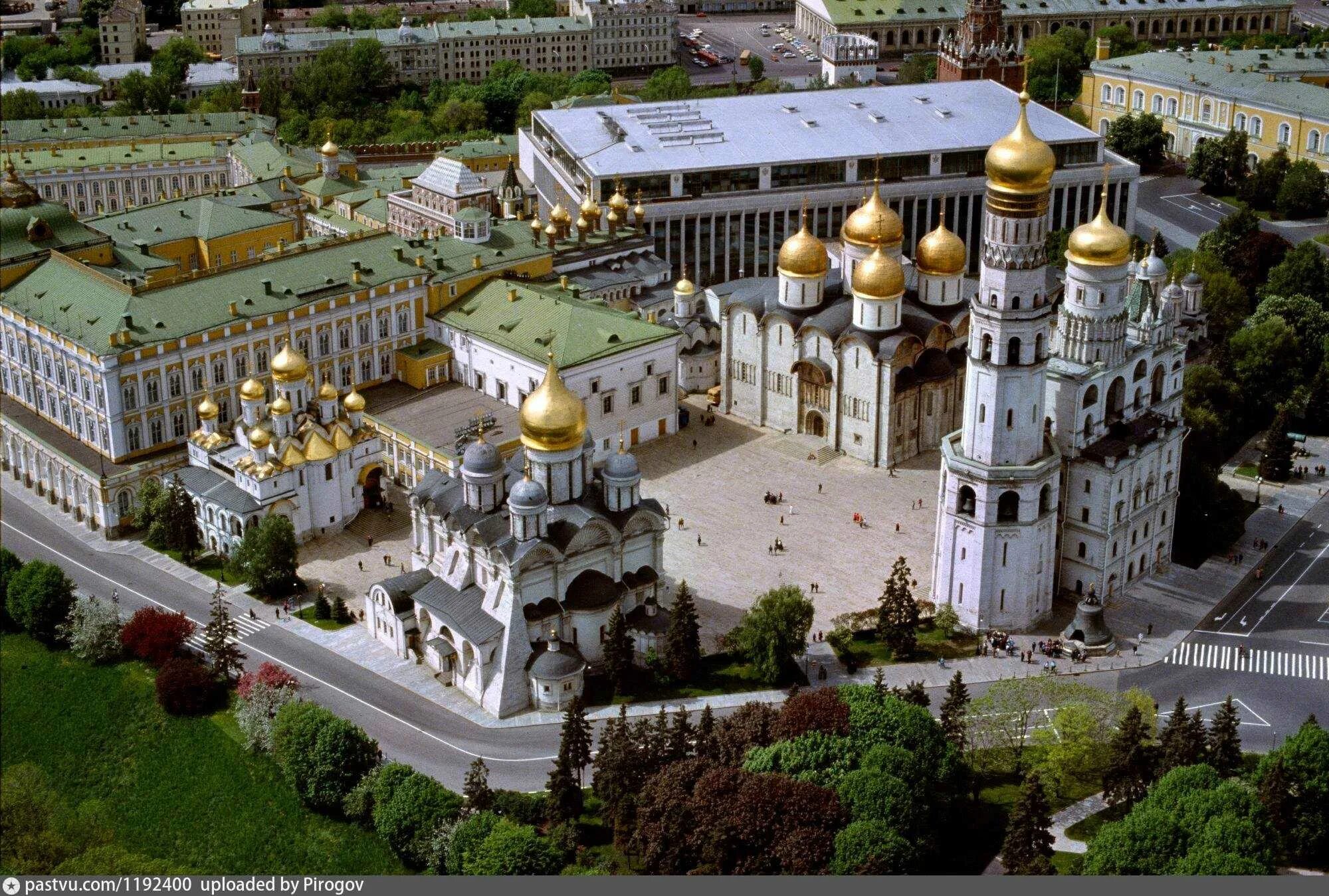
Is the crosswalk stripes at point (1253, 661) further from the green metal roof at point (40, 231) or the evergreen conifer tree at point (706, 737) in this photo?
the green metal roof at point (40, 231)

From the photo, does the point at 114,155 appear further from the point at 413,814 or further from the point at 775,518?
the point at 413,814

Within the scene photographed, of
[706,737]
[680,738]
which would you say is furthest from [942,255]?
[680,738]

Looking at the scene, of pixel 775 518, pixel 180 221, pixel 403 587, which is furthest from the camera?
pixel 180 221

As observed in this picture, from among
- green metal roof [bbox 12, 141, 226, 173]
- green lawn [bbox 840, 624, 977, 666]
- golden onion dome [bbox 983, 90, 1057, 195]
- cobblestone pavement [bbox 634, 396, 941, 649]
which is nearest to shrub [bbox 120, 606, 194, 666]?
cobblestone pavement [bbox 634, 396, 941, 649]

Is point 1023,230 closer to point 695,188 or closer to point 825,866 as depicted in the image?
point 825,866

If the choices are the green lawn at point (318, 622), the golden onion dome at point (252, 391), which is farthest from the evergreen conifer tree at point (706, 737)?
the golden onion dome at point (252, 391)

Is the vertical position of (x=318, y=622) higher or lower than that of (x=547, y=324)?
lower

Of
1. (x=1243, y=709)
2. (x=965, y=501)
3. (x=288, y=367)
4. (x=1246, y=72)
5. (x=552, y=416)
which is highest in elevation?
(x=1246, y=72)
